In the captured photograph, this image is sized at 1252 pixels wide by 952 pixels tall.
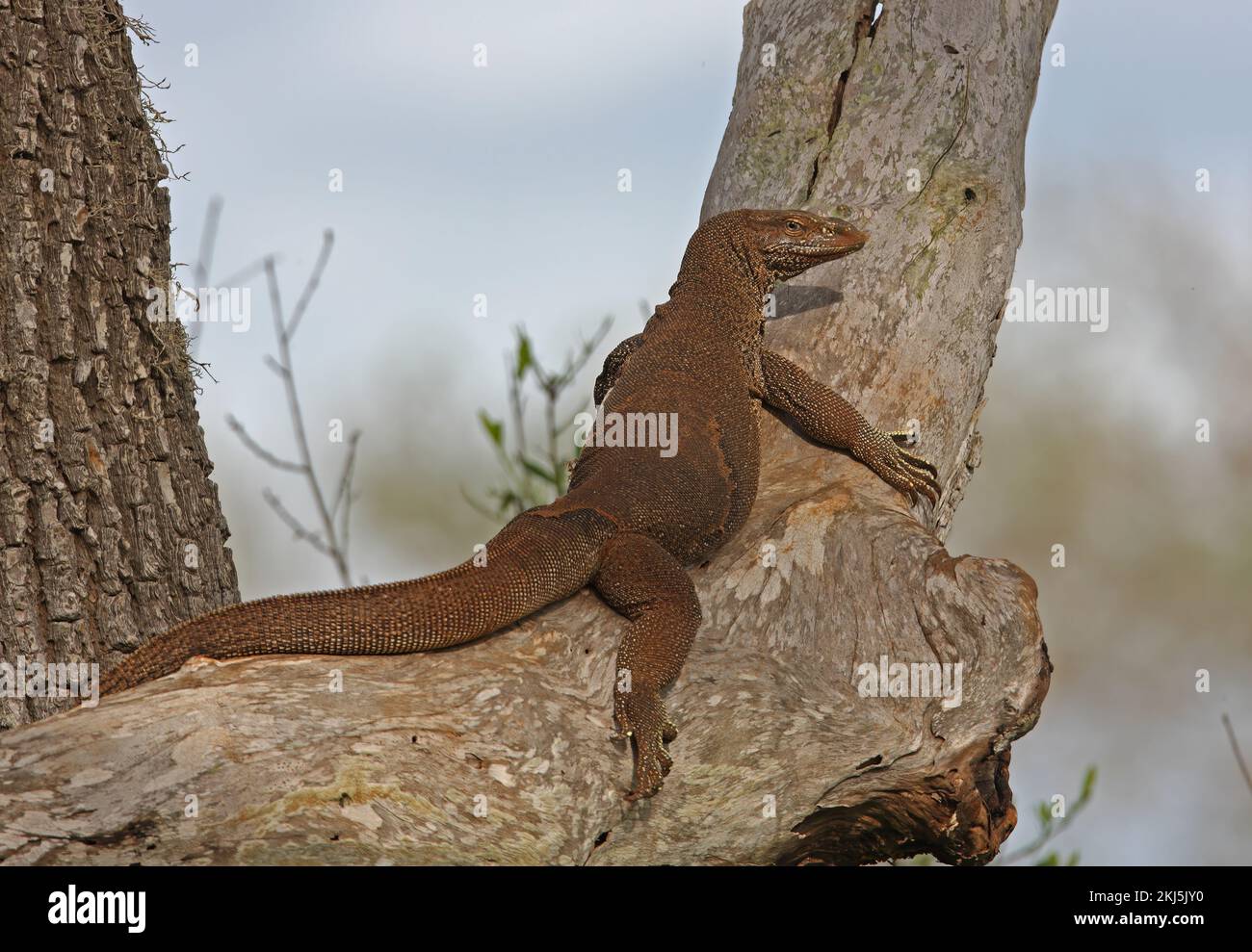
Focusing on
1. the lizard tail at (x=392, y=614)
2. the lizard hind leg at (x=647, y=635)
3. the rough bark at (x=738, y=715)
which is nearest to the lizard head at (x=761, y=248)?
the rough bark at (x=738, y=715)

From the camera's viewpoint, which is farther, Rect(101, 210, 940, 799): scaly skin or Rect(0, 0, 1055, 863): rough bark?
Rect(101, 210, 940, 799): scaly skin

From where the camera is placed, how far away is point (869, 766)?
13.1ft

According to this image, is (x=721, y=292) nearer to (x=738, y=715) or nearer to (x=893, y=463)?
(x=893, y=463)

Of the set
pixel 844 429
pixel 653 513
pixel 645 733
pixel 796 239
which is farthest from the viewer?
pixel 796 239

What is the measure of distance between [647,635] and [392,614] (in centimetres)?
94

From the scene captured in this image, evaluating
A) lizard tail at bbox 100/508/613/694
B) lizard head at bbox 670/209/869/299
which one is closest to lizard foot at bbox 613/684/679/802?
lizard tail at bbox 100/508/613/694

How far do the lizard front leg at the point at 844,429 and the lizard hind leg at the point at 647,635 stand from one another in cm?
113

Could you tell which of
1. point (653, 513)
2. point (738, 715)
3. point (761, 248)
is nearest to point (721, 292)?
point (761, 248)

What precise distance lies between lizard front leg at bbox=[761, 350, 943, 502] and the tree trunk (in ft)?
8.95

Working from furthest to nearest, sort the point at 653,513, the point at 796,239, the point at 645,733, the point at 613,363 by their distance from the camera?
the point at 613,363 < the point at 796,239 < the point at 653,513 < the point at 645,733

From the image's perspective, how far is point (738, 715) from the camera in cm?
408

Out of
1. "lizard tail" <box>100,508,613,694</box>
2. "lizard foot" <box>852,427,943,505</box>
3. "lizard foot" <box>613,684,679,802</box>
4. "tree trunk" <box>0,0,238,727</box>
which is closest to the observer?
"lizard foot" <box>613,684,679,802</box>

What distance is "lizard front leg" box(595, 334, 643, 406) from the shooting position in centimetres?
634

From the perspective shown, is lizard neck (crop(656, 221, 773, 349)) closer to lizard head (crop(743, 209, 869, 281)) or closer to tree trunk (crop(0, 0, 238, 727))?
lizard head (crop(743, 209, 869, 281))
